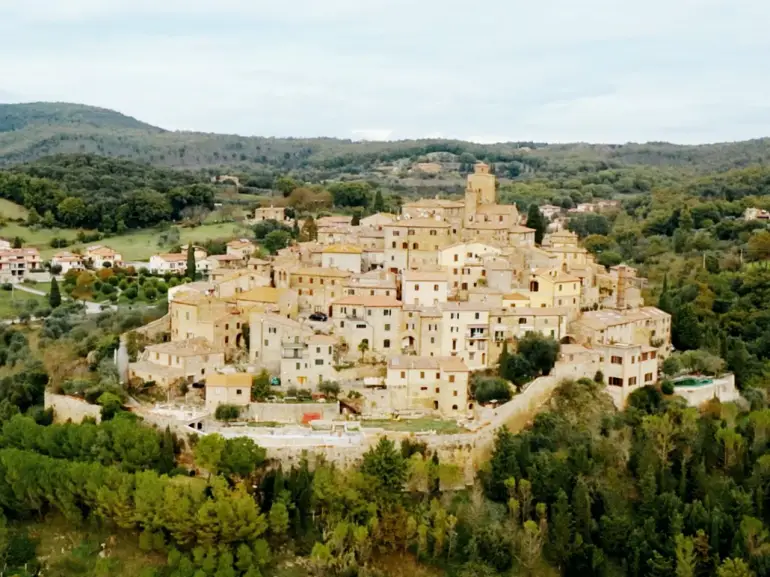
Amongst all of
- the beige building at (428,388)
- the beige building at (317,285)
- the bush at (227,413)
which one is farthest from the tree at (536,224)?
the bush at (227,413)

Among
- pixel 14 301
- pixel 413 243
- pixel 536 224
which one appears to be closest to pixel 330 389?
pixel 413 243

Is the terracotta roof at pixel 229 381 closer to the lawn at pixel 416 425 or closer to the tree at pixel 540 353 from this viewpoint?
the lawn at pixel 416 425

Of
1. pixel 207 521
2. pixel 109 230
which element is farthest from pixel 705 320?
pixel 109 230

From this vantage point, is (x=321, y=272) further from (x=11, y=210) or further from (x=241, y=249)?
(x=11, y=210)

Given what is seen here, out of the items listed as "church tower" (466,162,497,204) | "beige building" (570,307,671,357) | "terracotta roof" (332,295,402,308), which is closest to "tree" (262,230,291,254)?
"church tower" (466,162,497,204)

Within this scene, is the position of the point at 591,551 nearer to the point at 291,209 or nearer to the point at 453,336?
the point at 453,336

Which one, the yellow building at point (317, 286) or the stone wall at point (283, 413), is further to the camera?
the yellow building at point (317, 286)

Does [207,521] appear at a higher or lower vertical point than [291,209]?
lower
